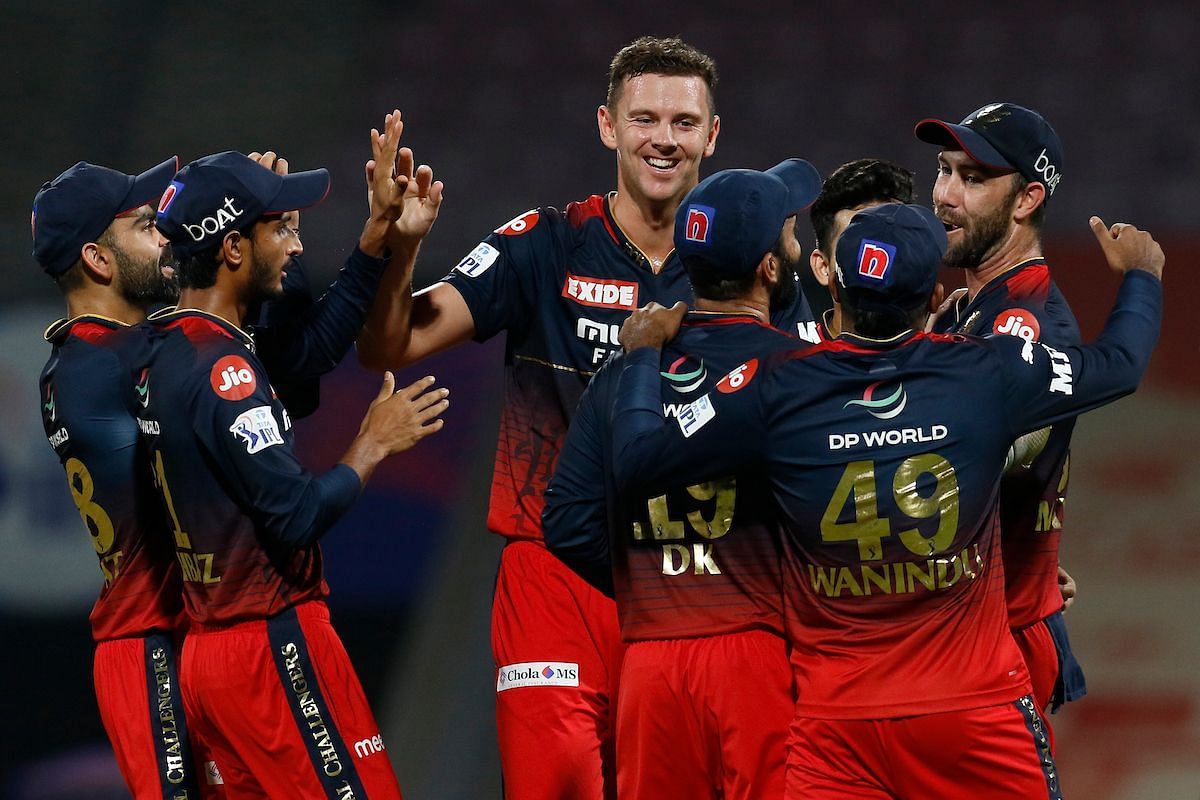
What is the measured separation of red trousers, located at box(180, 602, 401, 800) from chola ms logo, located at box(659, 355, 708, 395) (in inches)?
44.3

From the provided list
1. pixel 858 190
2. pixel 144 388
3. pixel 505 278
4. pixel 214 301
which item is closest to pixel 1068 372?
pixel 858 190

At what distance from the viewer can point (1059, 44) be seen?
307 inches

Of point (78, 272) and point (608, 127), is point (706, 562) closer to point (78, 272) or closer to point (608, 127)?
point (608, 127)

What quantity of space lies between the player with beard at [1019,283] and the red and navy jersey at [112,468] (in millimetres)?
2083

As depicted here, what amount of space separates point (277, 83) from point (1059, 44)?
4.18 meters

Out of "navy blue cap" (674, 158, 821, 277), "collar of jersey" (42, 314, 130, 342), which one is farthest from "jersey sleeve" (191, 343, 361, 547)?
"navy blue cap" (674, 158, 821, 277)

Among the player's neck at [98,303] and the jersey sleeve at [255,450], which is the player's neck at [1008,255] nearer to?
the jersey sleeve at [255,450]

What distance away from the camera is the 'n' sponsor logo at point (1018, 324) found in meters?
3.33

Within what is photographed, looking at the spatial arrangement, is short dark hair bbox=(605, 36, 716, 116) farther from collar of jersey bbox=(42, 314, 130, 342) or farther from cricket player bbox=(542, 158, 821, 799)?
collar of jersey bbox=(42, 314, 130, 342)

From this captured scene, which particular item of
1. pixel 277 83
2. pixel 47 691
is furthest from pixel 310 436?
pixel 277 83

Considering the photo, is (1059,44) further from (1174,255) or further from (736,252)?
(736,252)

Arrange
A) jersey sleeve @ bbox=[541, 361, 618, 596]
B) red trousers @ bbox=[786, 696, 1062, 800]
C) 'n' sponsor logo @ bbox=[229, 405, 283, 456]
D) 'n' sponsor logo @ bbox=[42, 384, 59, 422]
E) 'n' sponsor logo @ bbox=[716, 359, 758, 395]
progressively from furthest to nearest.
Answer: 1. 'n' sponsor logo @ bbox=[42, 384, 59, 422]
2. 'n' sponsor logo @ bbox=[229, 405, 283, 456]
3. jersey sleeve @ bbox=[541, 361, 618, 596]
4. 'n' sponsor logo @ bbox=[716, 359, 758, 395]
5. red trousers @ bbox=[786, 696, 1062, 800]

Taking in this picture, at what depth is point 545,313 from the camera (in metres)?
3.88

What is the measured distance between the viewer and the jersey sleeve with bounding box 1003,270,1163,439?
298 cm
